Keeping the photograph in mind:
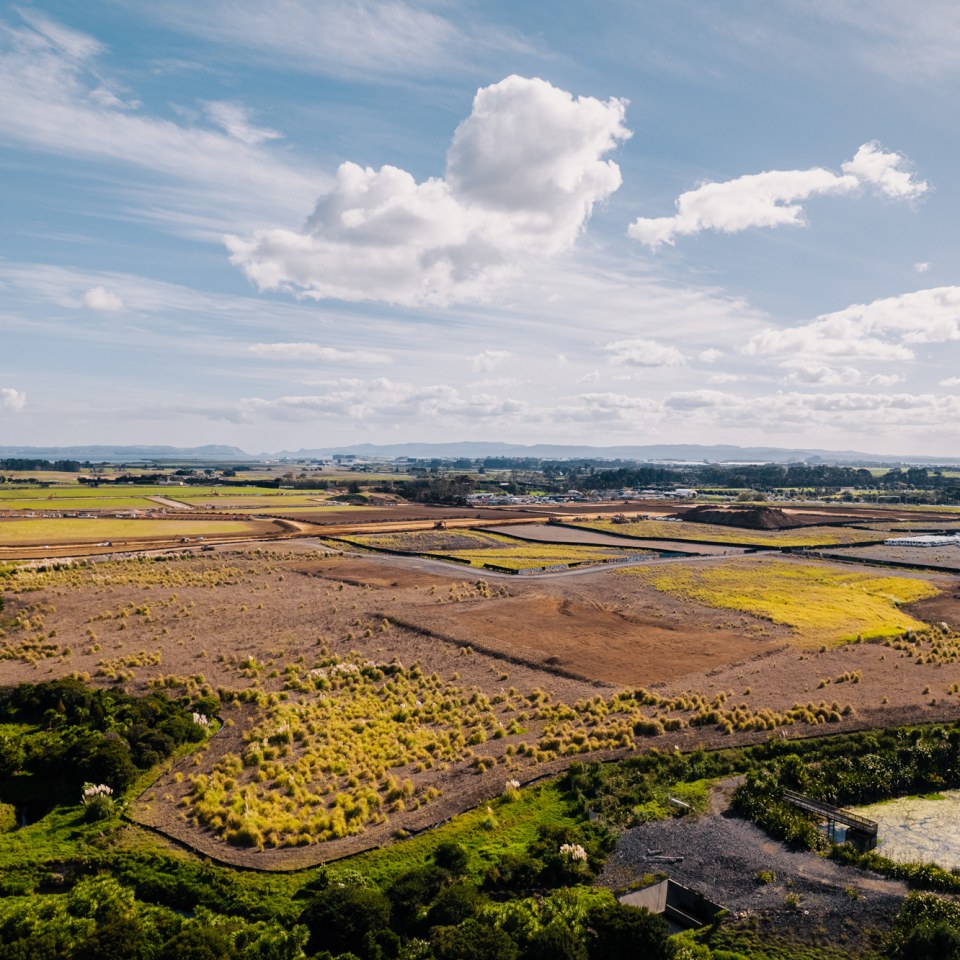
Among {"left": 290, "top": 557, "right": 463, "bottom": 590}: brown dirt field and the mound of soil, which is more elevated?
the mound of soil

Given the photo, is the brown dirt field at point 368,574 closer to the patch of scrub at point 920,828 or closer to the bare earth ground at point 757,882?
the bare earth ground at point 757,882

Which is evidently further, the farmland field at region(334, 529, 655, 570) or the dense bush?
the farmland field at region(334, 529, 655, 570)

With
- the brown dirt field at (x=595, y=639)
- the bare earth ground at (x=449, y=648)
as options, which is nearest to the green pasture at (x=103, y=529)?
the bare earth ground at (x=449, y=648)

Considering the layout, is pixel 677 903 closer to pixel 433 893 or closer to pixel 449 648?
pixel 433 893

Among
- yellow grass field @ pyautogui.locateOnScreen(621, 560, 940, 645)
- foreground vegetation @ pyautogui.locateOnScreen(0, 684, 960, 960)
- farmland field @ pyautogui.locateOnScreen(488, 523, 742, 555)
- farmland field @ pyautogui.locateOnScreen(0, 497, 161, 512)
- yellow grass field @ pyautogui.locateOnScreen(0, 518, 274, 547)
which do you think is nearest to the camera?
foreground vegetation @ pyautogui.locateOnScreen(0, 684, 960, 960)

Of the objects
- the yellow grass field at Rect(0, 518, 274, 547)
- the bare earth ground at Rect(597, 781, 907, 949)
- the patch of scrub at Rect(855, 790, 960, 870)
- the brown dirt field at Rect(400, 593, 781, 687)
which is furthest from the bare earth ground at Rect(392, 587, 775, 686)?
the yellow grass field at Rect(0, 518, 274, 547)

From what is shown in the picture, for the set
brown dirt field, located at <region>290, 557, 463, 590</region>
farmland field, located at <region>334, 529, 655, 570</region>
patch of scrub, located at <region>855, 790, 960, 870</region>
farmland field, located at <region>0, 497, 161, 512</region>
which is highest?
farmland field, located at <region>0, 497, 161, 512</region>

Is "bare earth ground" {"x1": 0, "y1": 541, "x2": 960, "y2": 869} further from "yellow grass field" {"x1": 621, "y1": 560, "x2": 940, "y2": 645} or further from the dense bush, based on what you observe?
"yellow grass field" {"x1": 621, "y1": 560, "x2": 940, "y2": 645}

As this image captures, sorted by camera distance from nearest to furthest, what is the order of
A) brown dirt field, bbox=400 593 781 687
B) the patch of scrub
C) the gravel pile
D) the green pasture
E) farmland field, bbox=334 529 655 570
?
the gravel pile < the patch of scrub < brown dirt field, bbox=400 593 781 687 < farmland field, bbox=334 529 655 570 < the green pasture

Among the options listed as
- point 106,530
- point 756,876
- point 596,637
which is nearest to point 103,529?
point 106,530
